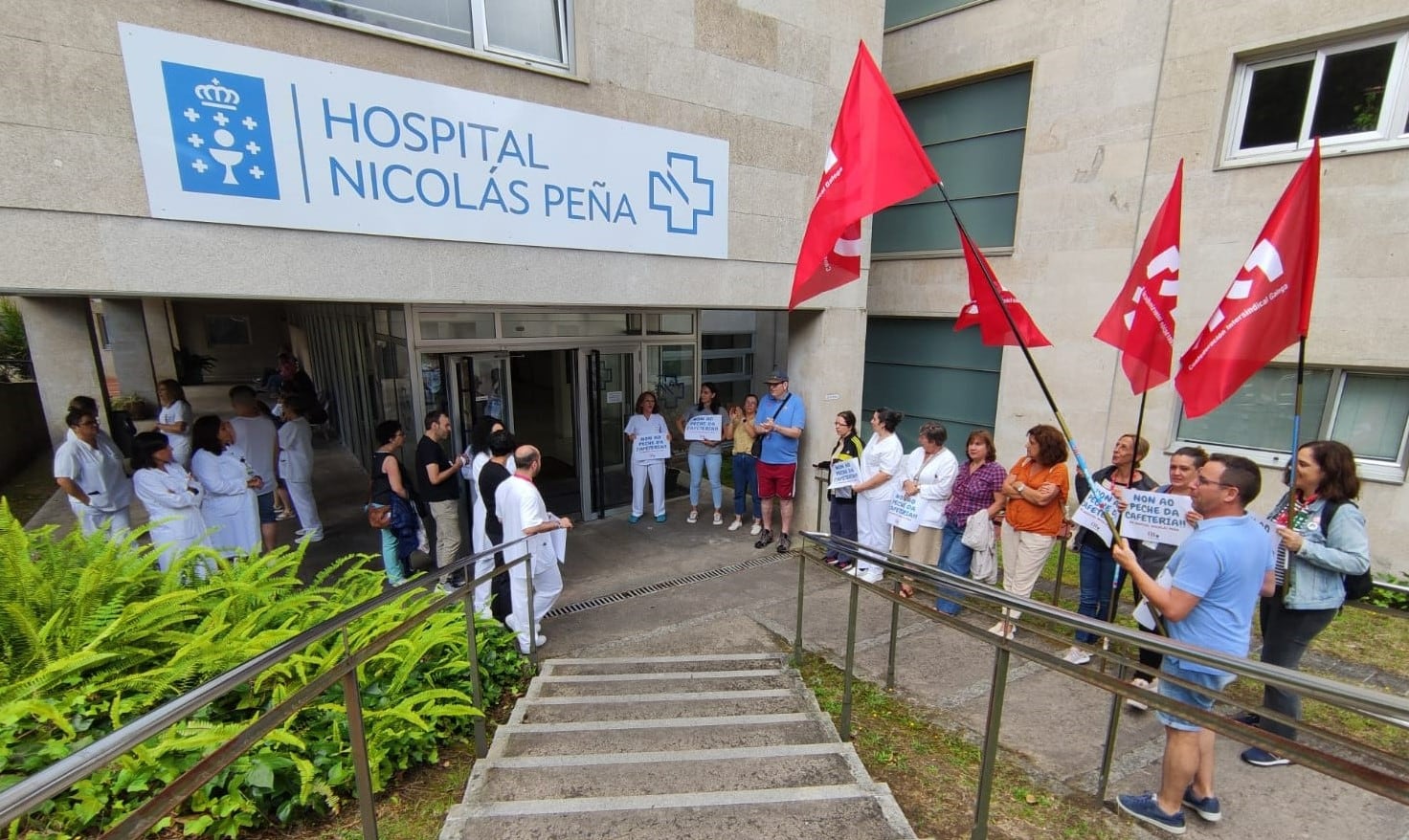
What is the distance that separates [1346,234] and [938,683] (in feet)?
22.3

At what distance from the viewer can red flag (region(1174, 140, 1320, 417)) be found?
3.20 meters

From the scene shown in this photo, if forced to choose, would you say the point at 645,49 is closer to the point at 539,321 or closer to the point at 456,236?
the point at 456,236

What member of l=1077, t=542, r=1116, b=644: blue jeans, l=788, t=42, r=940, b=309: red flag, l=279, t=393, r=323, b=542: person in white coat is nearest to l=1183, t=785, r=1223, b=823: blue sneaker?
l=1077, t=542, r=1116, b=644: blue jeans

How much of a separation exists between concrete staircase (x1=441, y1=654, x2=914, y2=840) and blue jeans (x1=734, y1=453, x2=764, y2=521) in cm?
338

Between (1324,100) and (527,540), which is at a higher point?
(1324,100)

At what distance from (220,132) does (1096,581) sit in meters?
6.91

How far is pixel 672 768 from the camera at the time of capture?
2.94 m

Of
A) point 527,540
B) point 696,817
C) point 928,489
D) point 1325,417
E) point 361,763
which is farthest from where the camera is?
point 1325,417

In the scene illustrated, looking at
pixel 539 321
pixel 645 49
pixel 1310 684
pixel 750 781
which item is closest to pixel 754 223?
pixel 645 49

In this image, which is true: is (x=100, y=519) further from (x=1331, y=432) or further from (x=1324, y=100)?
(x=1324, y=100)

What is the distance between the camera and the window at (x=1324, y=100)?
604cm

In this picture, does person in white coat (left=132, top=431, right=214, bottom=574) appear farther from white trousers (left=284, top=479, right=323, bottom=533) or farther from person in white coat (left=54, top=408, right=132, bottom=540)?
white trousers (left=284, top=479, right=323, bottom=533)

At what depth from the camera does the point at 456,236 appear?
4812mm

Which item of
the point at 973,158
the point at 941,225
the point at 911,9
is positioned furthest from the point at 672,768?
the point at 911,9
